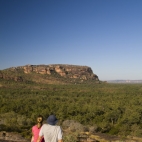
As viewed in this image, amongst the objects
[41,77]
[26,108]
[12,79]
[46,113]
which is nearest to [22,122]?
[46,113]

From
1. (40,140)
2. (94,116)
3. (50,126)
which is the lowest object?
(94,116)

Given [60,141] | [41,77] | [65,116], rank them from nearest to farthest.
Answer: [60,141] < [65,116] < [41,77]

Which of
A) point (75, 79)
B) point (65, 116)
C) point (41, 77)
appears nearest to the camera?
point (65, 116)

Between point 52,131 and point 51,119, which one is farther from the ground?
point 51,119

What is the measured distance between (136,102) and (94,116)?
18.7 metres

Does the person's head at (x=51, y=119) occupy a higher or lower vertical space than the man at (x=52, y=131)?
higher

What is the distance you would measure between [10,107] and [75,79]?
144628 mm

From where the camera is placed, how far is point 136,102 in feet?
185

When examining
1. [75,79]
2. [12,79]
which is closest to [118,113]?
[12,79]

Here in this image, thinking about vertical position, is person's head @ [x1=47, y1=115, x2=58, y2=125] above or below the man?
above

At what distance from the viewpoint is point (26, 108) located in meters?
47.8

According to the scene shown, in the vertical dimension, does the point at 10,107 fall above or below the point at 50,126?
below

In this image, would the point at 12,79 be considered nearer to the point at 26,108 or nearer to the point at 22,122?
the point at 26,108

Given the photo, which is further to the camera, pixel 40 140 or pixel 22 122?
pixel 22 122
